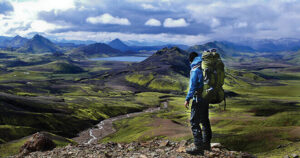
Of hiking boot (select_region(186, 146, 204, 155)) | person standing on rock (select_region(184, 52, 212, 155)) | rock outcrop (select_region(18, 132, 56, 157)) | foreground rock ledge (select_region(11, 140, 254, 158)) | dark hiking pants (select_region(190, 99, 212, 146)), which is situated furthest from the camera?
rock outcrop (select_region(18, 132, 56, 157))

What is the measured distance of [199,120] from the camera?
1997 centimetres

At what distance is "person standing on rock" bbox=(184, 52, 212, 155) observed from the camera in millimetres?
18984

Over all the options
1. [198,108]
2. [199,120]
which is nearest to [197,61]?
[198,108]

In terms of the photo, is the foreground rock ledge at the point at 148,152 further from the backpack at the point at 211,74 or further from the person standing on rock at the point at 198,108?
the backpack at the point at 211,74

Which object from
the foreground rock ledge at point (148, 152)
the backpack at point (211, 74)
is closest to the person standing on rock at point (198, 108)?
the backpack at point (211, 74)

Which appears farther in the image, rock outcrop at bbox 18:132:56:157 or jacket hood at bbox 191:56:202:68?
rock outcrop at bbox 18:132:56:157

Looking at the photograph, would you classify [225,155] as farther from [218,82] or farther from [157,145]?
[157,145]

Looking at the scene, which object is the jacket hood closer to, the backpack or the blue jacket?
the blue jacket

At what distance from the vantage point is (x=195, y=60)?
19.9m

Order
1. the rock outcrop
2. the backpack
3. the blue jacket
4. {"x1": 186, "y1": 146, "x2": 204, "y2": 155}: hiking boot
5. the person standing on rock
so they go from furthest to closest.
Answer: the rock outcrop → {"x1": 186, "y1": 146, "x2": 204, "y2": 155}: hiking boot → the person standing on rock → the blue jacket → the backpack

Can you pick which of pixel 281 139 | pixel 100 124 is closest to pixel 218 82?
pixel 281 139

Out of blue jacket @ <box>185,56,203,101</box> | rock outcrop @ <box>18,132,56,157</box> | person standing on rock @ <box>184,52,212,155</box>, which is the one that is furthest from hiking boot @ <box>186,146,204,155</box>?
rock outcrop @ <box>18,132,56,157</box>

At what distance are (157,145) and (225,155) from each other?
31.7 feet

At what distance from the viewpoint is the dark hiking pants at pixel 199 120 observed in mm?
19641
